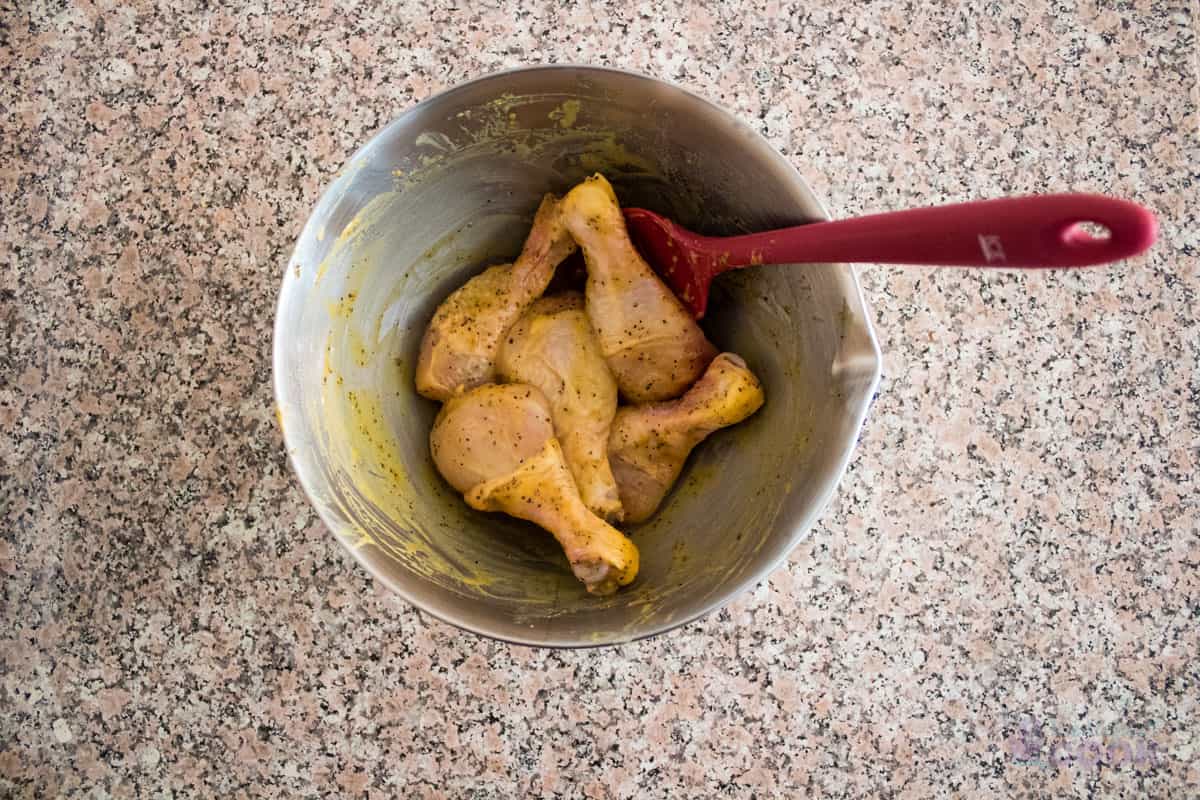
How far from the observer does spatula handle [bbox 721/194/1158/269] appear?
493 millimetres

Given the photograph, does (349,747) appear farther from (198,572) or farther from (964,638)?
(964,638)

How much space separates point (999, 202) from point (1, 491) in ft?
2.83

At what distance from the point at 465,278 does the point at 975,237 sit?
436mm

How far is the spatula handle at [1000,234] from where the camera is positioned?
19.4 inches

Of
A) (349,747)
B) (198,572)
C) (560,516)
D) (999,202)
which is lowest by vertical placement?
(349,747)

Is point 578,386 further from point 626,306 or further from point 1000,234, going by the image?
point 1000,234

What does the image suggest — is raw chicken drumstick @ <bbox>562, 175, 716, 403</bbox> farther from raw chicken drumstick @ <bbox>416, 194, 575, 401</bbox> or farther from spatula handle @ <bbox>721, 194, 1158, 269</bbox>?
spatula handle @ <bbox>721, 194, 1158, 269</bbox>

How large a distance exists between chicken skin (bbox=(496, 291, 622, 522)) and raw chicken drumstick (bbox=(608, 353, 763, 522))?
0.05ft

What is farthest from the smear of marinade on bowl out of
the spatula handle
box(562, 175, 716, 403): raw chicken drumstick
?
the spatula handle

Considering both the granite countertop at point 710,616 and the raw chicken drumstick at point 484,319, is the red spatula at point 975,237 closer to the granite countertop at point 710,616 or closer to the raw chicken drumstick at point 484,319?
the raw chicken drumstick at point 484,319

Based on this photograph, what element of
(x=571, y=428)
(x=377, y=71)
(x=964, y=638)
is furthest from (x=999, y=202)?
(x=377, y=71)

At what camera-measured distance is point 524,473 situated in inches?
28.5

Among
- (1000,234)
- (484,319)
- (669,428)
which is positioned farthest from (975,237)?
(484,319)

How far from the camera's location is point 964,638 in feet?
2.86
